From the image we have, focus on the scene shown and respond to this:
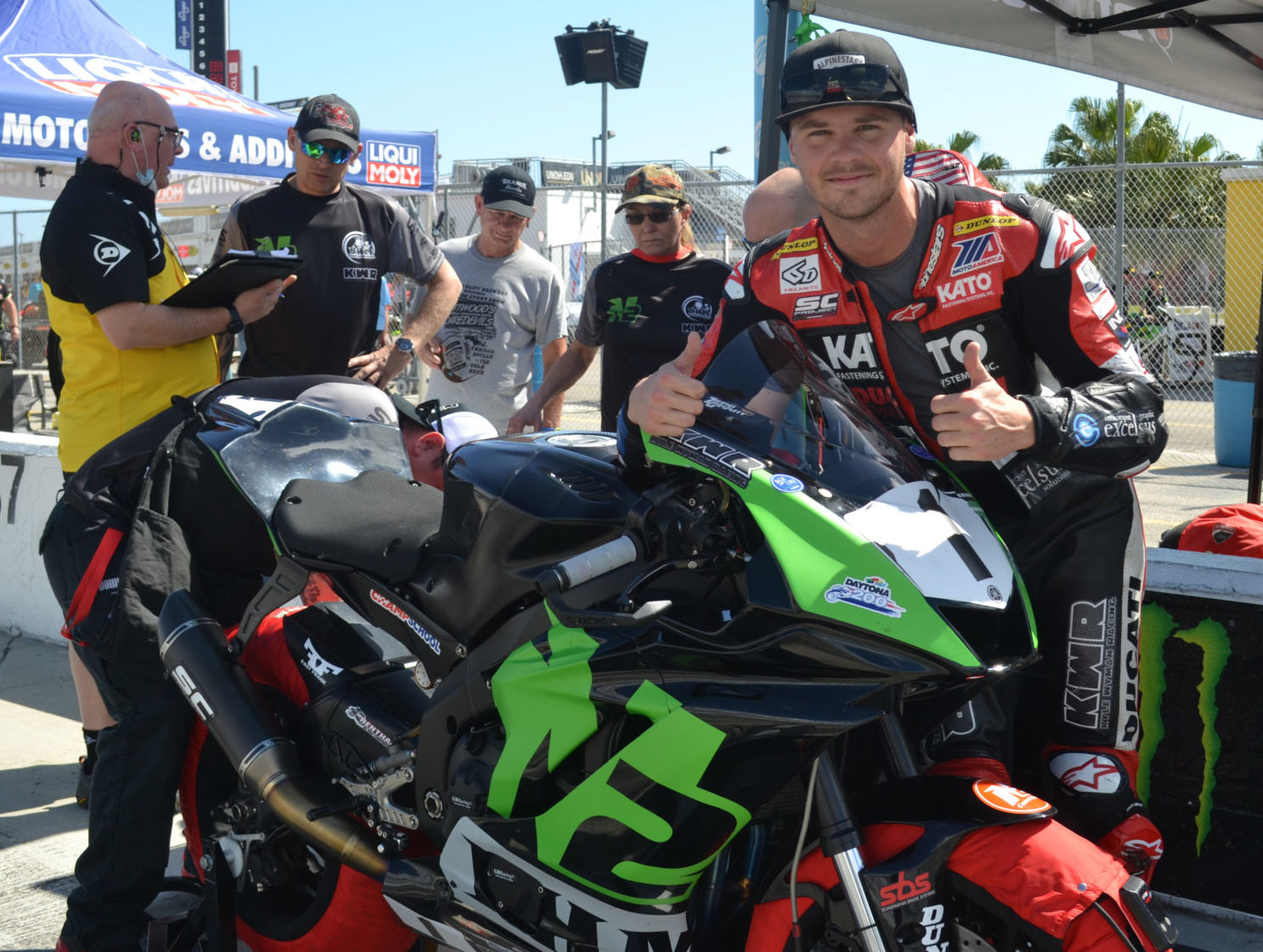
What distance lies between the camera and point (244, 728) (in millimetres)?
2570

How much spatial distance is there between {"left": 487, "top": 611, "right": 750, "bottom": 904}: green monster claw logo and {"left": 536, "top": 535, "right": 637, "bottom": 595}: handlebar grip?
0.38 feet

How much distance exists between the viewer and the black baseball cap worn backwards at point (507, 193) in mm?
5418

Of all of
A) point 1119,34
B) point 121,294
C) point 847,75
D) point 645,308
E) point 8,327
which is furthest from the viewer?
point 8,327

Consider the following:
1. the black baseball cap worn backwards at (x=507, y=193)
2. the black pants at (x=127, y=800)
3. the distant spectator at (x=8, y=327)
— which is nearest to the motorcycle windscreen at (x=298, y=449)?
the black pants at (x=127, y=800)

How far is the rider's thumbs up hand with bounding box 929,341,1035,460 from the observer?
180 cm

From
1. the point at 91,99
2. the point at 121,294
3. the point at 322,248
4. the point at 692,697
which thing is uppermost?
the point at 91,99

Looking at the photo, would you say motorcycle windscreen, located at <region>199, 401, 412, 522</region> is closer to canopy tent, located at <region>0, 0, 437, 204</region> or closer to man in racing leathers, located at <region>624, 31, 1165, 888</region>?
man in racing leathers, located at <region>624, 31, 1165, 888</region>

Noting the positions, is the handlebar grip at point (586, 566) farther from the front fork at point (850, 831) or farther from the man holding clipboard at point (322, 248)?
the man holding clipboard at point (322, 248)

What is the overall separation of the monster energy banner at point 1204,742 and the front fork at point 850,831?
1.33 m

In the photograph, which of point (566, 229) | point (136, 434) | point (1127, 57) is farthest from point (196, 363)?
point (566, 229)

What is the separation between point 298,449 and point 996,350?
5.09 ft

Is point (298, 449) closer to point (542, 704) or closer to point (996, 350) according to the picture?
point (542, 704)

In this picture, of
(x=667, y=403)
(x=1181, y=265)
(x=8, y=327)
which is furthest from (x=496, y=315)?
(x=8, y=327)

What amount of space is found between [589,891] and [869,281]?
1.23 metres
